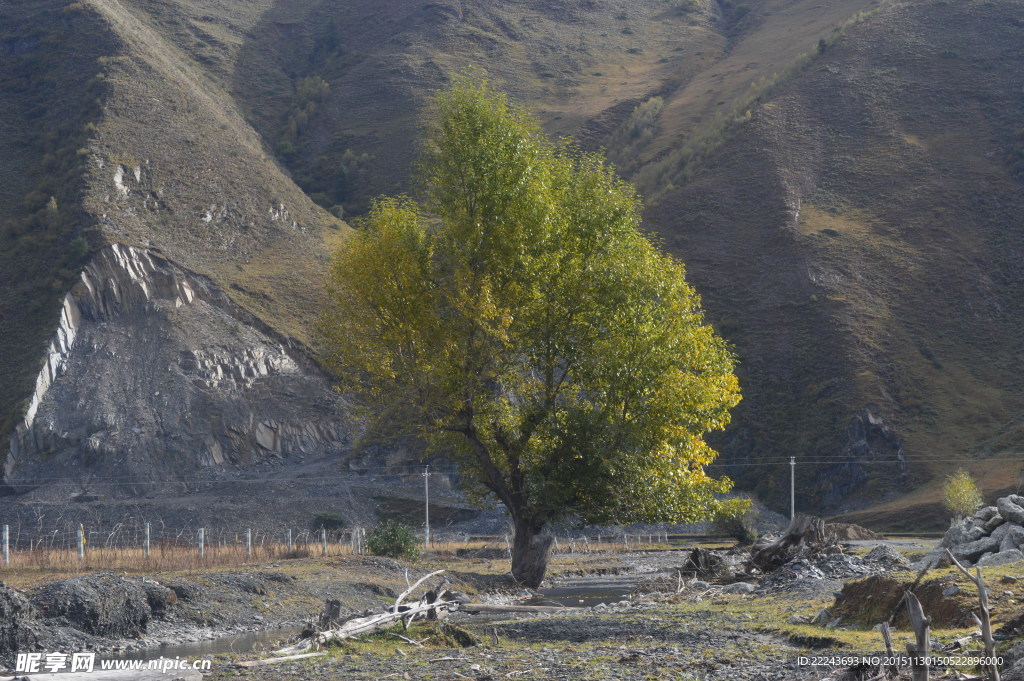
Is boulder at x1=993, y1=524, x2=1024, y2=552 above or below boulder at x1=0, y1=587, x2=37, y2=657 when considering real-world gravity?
above

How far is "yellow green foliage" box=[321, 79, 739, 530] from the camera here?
23.4 m

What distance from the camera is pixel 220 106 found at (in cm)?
11962

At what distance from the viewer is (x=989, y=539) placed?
73.9ft

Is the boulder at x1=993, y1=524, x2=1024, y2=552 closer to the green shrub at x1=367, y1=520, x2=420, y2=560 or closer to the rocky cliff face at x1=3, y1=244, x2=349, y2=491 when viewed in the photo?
the green shrub at x1=367, y1=520, x2=420, y2=560

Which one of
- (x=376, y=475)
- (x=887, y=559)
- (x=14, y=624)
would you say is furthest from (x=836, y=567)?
(x=376, y=475)

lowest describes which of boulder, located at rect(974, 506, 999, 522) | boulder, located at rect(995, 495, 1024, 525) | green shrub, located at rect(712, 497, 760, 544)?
green shrub, located at rect(712, 497, 760, 544)

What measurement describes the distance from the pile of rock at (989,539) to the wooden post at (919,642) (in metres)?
12.9

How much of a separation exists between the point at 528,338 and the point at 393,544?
44.9ft

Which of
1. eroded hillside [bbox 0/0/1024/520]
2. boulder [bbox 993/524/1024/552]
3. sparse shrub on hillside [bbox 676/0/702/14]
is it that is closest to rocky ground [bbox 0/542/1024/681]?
boulder [bbox 993/524/1024/552]

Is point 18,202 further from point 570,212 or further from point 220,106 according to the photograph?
point 570,212

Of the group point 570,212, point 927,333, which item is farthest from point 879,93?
point 570,212

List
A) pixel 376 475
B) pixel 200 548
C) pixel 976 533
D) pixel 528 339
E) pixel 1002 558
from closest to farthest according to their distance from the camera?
pixel 1002 558
pixel 976 533
pixel 528 339
pixel 200 548
pixel 376 475

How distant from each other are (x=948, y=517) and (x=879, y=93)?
65.8 meters

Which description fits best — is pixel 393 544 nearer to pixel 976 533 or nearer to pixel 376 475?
pixel 976 533
